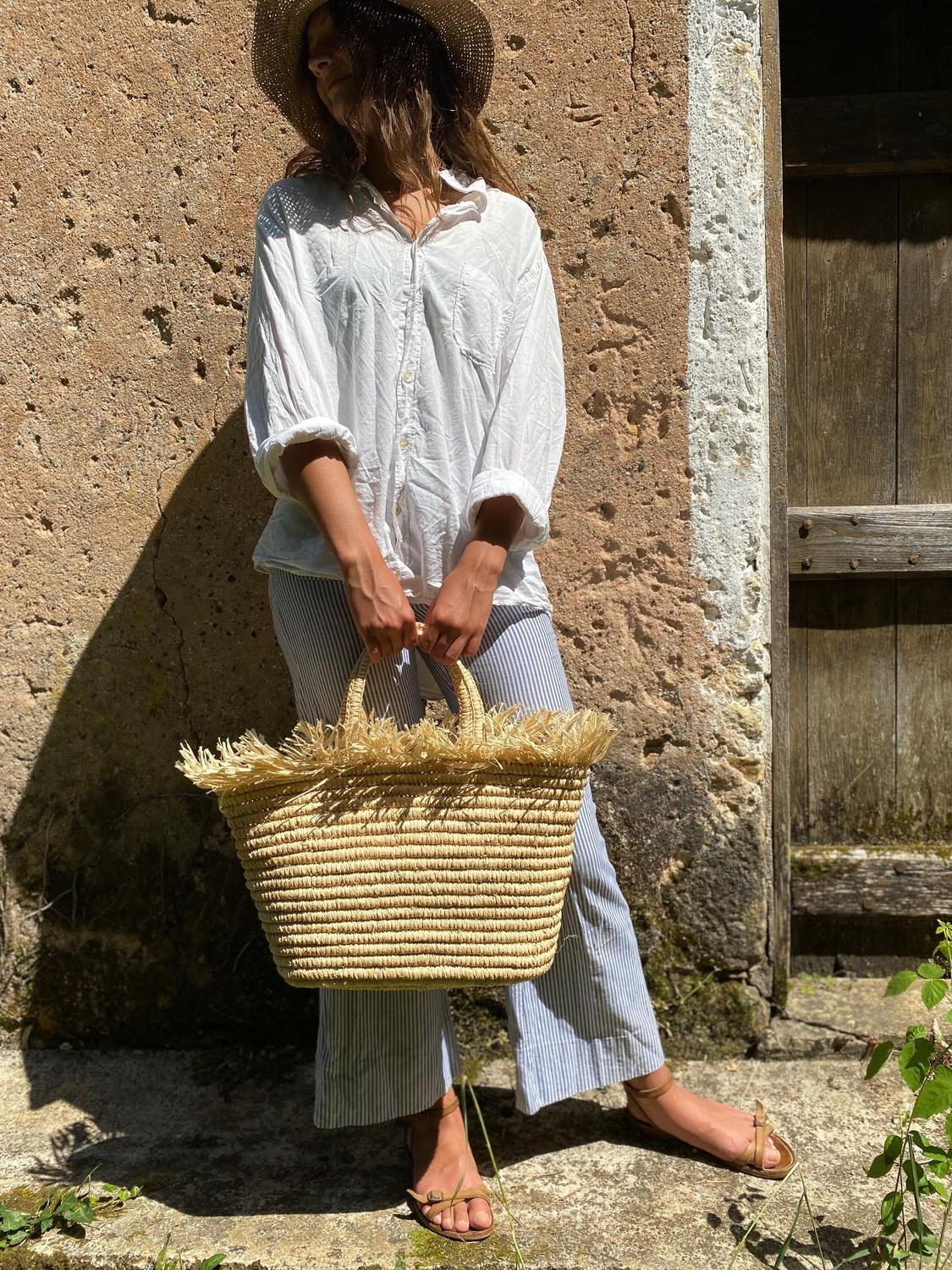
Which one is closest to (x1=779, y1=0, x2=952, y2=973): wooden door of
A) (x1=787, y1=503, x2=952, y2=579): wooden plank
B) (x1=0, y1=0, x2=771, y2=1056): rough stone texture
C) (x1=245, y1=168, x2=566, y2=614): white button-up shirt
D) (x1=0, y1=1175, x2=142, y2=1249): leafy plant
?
(x1=787, y1=503, x2=952, y2=579): wooden plank

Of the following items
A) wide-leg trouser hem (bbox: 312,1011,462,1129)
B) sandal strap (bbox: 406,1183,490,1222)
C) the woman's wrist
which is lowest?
sandal strap (bbox: 406,1183,490,1222)

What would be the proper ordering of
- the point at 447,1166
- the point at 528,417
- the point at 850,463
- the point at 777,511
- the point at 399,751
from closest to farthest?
the point at 399,751 → the point at 528,417 → the point at 447,1166 → the point at 777,511 → the point at 850,463

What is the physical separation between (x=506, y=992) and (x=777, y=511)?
112 centimetres

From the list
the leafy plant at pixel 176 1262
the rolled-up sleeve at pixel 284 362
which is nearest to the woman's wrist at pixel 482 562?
the rolled-up sleeve at pixel 284 362

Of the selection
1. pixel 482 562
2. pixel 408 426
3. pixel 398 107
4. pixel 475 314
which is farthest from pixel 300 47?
pixel 482 562

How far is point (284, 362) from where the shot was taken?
1.62 metres

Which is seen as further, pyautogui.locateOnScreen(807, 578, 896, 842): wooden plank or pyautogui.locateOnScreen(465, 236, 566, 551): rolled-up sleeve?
pyautogui.locateOnScreen(807, 578, 896, 842): wooden plank

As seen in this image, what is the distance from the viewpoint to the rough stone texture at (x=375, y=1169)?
66.5 inches

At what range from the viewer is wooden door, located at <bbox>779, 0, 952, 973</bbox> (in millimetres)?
2320

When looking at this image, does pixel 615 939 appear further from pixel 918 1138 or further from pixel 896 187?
pixel 896 187

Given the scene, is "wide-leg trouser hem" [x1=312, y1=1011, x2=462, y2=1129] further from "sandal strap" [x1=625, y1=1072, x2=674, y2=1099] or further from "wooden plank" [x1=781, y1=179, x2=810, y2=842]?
"wooden plank" [x1=781, y1=179, x2=810, y2=842]

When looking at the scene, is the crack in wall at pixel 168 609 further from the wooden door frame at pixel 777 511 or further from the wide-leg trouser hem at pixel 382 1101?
the wooden door frame at pixel 777 511

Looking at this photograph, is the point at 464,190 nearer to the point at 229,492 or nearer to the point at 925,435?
the point at 229,492

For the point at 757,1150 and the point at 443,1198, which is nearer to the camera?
the point at 443,1198
